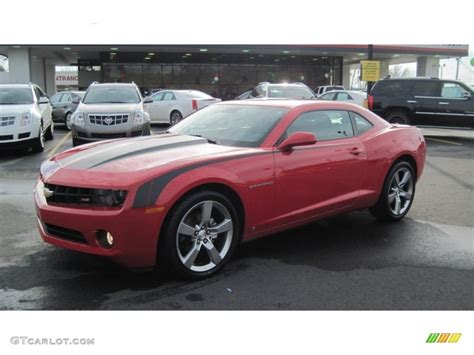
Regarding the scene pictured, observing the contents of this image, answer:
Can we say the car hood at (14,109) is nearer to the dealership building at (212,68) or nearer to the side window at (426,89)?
the side window at (426,89)

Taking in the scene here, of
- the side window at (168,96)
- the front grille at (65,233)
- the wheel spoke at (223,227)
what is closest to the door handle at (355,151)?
the wheel spoke at (223,227)

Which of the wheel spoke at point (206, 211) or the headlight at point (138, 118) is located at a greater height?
the headlight at point (138, 118)

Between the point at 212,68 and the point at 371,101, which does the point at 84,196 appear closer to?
the point at 371,101

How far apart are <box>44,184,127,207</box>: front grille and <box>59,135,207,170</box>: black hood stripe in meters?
0.25

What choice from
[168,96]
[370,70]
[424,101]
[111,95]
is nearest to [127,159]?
[111,95]

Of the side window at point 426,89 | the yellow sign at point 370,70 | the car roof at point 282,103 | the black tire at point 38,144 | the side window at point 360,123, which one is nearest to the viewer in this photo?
the car roof at point 282,103

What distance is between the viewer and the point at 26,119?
10.6 metres

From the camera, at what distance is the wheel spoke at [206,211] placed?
3.92m

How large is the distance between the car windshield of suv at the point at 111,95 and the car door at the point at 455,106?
8.99 meters

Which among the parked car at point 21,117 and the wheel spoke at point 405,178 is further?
the parked car at point 21,117

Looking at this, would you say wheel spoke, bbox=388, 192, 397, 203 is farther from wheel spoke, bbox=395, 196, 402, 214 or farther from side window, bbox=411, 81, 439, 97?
side window, bbox=411, 81, 439, 97

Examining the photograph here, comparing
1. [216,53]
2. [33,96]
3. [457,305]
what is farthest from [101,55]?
[457,305]

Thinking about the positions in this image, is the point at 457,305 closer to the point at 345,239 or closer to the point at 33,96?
the point at 345,239

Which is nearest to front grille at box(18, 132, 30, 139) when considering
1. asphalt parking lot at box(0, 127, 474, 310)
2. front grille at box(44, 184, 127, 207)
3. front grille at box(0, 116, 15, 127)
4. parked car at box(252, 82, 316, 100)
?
front grille at box(0, 116, 15, 127)
